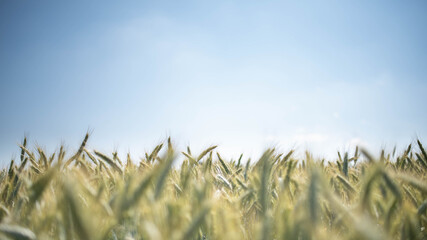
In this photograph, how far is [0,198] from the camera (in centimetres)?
139

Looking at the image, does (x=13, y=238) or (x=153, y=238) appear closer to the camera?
(x=153, y=238)

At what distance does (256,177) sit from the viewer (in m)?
1.16

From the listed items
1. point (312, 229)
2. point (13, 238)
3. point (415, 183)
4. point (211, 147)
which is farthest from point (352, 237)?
point (211, 147)

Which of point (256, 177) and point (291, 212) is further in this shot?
point (256, 177)

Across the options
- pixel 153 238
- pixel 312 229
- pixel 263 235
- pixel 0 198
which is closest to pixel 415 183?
pixel 312 229

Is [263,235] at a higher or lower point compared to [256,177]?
lower

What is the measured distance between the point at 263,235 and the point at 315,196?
20 cm

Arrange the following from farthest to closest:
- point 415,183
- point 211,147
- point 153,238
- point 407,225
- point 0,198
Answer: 1. point 211,147
2. point 0,198
3. point 415,183
4. point 407,225
5. point 153,238

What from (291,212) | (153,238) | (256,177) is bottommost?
(153,238)

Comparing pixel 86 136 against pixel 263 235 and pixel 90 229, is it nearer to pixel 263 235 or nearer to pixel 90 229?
pixel 90 229

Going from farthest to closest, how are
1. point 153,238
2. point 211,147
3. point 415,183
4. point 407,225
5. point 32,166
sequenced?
1. point 211,147
2. point 32,166
3. point 415,183
4. point 407,225
5. point 153,238

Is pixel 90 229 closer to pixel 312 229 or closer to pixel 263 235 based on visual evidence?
pixel 263 235

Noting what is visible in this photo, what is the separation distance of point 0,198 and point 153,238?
1.46m

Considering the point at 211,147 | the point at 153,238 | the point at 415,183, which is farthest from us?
the point at 211,147
